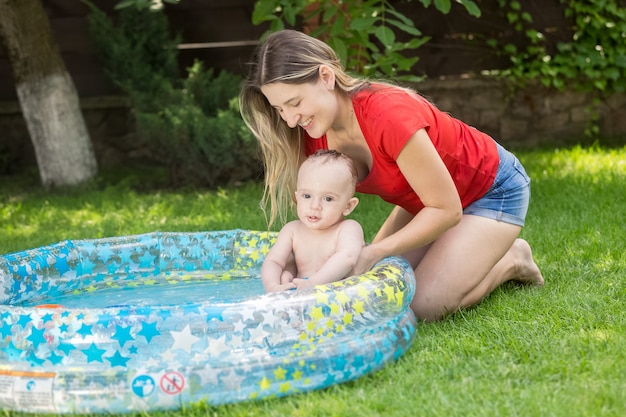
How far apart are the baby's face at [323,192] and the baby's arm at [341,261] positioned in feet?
0.30

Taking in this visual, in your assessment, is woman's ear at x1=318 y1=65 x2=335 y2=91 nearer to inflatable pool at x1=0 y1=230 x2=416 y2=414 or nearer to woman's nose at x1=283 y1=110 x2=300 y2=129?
woman's nose at x1=283 y1=110 x2=300 y2=129

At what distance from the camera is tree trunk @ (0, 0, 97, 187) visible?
243 inches

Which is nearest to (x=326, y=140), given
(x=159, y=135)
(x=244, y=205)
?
(x=244, y=205)

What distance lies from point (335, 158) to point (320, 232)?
301 millimetres

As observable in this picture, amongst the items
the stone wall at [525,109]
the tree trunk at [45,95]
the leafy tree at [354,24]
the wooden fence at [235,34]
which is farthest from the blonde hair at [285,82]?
the stone wall at [525,109]

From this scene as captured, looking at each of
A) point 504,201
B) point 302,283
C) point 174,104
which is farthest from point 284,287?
point 174,104

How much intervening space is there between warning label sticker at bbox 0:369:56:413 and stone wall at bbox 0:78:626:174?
524cm

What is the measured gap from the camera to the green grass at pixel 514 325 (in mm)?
2303

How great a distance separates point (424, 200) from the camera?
2957mm

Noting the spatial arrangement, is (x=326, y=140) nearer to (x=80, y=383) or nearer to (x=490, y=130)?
(x=80, y=383)

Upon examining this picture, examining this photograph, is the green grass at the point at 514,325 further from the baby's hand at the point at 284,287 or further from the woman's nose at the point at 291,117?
the woman's nose at the point at 291,117

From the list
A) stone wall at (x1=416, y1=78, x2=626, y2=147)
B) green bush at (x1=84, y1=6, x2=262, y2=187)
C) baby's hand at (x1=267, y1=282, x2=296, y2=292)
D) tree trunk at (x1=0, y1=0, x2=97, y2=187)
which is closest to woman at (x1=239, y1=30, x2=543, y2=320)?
baby's hand at (x1=267, y1=282, x2=296, y2=292)

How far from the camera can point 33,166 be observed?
7.55 meters

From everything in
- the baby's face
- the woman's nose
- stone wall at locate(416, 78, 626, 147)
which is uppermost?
the woman's nose
